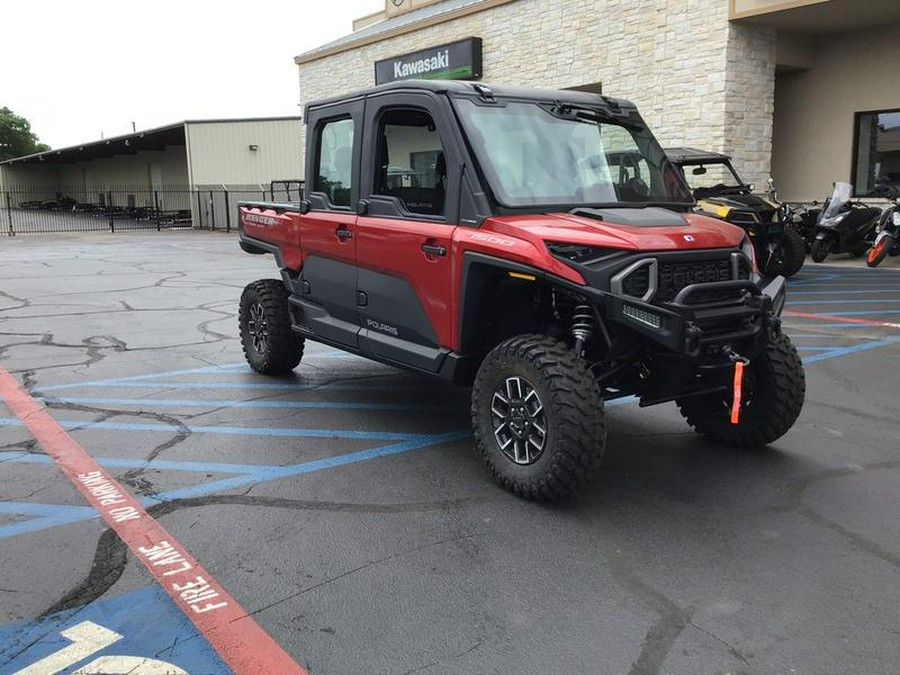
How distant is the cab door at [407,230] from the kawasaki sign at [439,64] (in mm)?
16242

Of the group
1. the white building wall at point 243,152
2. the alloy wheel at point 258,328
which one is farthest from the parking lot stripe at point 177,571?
the white building wall at point 243,152

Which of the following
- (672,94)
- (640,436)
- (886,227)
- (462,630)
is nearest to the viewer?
(462,630)

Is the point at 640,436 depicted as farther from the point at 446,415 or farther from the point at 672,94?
the point at 672,94

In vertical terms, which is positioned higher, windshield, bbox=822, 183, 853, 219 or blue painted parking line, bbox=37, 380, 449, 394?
windshield, bbox=822, 183, 853, 219

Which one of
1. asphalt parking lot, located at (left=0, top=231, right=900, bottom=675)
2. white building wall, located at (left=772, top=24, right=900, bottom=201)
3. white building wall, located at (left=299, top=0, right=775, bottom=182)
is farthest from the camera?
white building wall, located at (left=772, top=24, right=900, bottom=201)

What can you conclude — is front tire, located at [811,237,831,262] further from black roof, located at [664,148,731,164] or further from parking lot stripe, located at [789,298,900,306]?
parking lot stripe, located at [789,298,900,306]

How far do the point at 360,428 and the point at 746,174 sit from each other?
533 inches

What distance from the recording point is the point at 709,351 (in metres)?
3.97

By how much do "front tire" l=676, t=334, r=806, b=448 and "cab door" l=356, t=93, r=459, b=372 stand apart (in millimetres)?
1834

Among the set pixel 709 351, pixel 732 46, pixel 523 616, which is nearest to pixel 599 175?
pixel 709 351

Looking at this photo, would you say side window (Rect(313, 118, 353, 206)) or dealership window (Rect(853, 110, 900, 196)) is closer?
side window (Rect(313, 118, 353, 206))

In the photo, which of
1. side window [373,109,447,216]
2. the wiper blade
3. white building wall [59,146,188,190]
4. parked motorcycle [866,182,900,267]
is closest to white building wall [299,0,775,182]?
parked motorcycle [866,182,900,267]

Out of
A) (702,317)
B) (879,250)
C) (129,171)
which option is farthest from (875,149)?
(129,171)

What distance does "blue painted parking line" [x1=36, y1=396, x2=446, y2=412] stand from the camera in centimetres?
598
